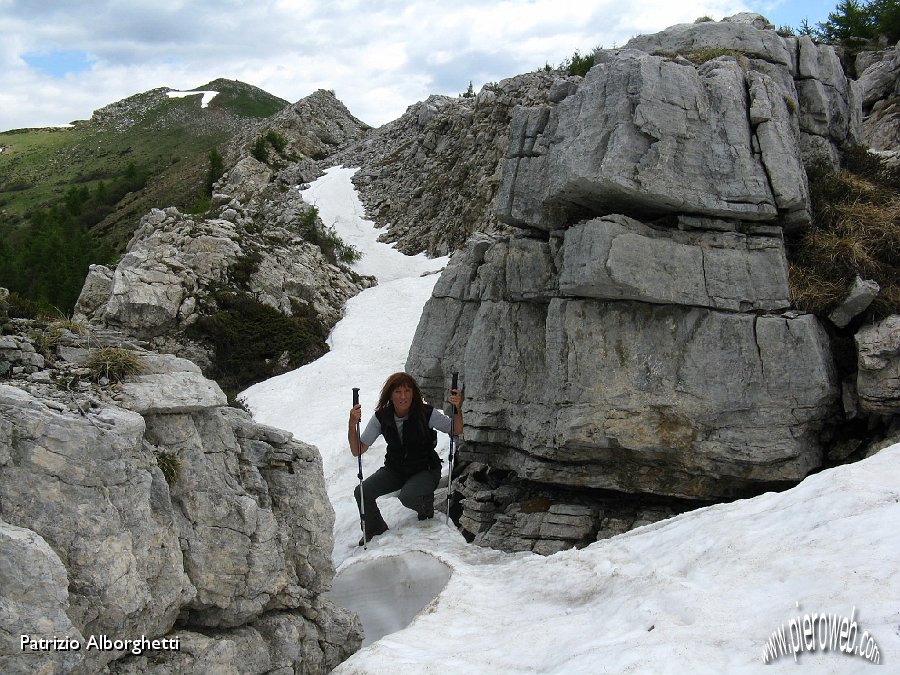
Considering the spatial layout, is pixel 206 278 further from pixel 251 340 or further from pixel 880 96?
pixel 880 96

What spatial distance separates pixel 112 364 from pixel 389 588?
5.96 meters

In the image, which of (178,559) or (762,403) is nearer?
(178,559)

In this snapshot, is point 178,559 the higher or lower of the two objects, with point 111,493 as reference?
lower

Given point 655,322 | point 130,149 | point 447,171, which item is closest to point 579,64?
point 447,171

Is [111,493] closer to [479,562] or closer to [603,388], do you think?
[479,562]

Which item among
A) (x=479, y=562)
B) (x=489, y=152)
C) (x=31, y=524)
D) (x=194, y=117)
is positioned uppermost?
(x=194, y=117)

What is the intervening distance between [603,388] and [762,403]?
2.53 metres

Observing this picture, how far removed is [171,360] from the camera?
22.3ft

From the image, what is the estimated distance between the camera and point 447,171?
41.0 m

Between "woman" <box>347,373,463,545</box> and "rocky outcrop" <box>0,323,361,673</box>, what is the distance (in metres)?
3.22

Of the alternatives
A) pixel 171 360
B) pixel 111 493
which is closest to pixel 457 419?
pixel 171 360

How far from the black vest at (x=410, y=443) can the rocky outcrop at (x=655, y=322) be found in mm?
1324

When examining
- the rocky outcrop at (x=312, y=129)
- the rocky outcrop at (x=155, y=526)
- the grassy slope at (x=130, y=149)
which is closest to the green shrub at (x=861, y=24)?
the rocky outcrop at (x=155, y=526)

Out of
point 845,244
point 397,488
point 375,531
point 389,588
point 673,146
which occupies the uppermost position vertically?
point 673,146
